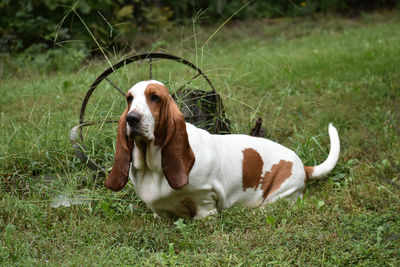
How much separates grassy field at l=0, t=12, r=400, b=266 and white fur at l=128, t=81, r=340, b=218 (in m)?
0.15

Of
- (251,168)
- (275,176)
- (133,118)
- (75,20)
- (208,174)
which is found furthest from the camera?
(75,20)

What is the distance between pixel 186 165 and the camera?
2.92 meters

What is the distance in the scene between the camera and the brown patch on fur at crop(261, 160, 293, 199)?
353 centimetres

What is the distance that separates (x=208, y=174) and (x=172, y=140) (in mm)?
399

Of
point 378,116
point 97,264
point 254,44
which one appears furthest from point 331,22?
point 97,264

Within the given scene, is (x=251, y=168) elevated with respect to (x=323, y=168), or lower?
elevated

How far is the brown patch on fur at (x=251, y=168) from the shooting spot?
3402mm

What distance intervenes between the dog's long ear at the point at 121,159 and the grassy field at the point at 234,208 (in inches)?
13.2

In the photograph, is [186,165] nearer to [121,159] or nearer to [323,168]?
[121,159]

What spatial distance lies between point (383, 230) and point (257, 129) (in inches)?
65.0

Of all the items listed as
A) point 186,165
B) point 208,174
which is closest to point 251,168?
point 208,174

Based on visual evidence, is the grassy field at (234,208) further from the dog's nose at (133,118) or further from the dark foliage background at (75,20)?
the dark foliage background at (75,20)

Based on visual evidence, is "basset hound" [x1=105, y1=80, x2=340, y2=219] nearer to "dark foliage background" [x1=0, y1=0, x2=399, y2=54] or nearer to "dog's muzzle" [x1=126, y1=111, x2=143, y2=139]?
"dog's muzzle" [x1=126, y1=111, x2=143, y2=139]

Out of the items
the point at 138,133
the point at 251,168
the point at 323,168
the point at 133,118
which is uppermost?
the point at 133,118
